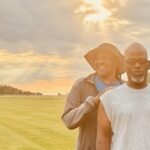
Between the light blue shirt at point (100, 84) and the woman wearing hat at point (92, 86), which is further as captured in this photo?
the light blue shirt at point (100, 84)

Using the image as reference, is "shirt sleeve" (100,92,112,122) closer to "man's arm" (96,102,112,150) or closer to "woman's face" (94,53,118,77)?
"man's arm" (96,102,112,150)

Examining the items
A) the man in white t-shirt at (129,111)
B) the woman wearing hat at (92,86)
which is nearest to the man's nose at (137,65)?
the man in white t-shirt at (129,111)

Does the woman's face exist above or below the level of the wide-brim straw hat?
below

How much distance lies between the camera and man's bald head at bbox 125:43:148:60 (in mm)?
5082

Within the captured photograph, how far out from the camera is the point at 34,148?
19.2 meters

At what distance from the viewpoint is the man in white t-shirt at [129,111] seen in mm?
4910

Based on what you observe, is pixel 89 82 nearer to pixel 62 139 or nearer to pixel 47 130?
pixel 62 139

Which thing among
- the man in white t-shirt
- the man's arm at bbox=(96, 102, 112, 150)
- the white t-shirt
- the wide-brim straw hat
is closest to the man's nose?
the man in white t-shirt

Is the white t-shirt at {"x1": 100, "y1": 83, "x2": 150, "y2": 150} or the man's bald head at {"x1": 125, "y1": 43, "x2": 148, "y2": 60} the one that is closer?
the white t-shirt at {"x1": 100, "y1": 83, "x2": 150, "y2": 150}

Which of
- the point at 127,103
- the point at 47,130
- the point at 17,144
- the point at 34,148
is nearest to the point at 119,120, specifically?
the point at 127,103

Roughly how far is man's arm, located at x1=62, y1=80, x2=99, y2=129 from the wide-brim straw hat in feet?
0.91

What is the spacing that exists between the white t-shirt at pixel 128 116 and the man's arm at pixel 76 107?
1.59 ft

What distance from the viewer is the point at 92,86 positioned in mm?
6004

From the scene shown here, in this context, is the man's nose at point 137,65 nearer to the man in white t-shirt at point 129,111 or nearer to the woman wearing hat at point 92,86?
the man in white t-shirt at point 129,111
